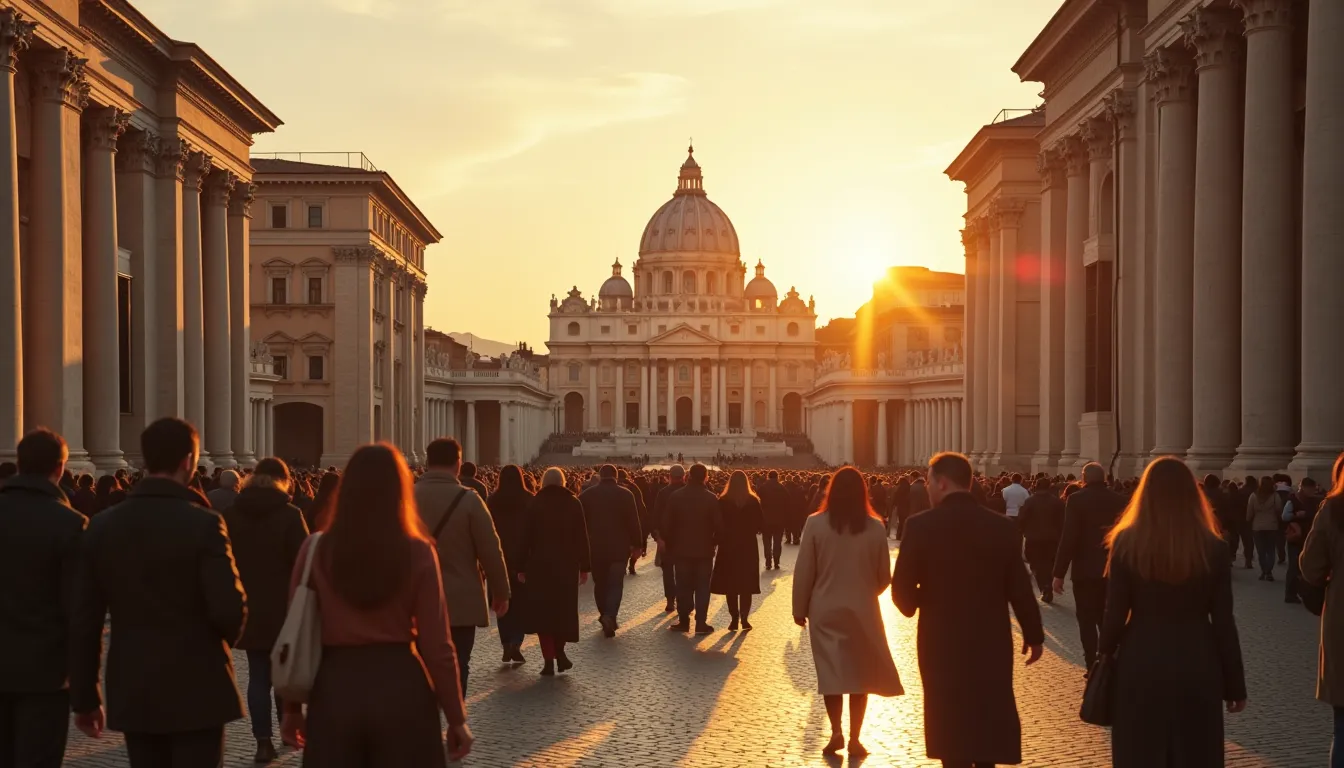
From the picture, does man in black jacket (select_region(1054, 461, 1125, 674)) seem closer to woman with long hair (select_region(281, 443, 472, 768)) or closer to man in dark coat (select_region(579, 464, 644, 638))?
man in dark coat (select_region(579, 464, 644, 638))

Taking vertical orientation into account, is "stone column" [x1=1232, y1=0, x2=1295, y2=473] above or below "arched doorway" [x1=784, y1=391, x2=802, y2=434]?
above

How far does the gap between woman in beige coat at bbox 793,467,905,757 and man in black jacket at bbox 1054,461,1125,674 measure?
294 cm

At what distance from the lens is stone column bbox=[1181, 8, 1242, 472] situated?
28125mm

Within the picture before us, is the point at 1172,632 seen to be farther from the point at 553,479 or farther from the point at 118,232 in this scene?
the point at 118,232

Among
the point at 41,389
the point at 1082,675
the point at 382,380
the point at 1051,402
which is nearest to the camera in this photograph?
the point at 1082,675

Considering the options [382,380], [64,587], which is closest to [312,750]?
[64,587]

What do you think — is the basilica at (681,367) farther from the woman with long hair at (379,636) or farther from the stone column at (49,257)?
the woman with long hair at (379,636)

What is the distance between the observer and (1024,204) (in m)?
47.1

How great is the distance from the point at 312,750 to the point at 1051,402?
3695 cm

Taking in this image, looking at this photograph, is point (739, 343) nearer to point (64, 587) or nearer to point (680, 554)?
point (680, 554)

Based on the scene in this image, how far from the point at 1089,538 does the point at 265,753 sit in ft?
21.3

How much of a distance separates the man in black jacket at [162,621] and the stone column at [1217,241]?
2442 centimetres

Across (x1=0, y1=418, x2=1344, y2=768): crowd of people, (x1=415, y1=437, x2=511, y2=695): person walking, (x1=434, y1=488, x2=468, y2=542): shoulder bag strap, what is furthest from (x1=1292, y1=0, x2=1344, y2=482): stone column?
(x1=434, y1=488, x2=468, y2=542): shoulder bag strap

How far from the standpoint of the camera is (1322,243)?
23.9m
